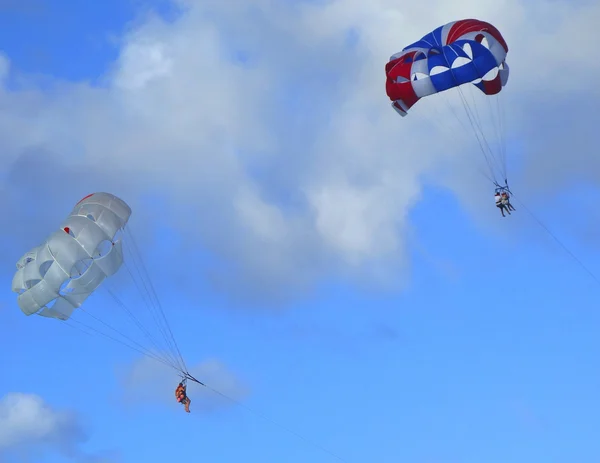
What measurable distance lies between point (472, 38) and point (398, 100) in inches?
201

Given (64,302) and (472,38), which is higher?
(472,38)

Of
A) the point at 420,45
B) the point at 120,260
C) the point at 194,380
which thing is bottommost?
the point at 194,380

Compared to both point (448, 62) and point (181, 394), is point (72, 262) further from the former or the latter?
point (448, 62)

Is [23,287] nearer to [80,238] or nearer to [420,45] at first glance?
[80,238]

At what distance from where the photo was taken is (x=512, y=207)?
65688 mm

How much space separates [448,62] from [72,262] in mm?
19576

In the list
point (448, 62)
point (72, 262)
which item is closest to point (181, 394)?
point (72, 262)

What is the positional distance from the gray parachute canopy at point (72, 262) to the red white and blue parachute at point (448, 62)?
587 inches

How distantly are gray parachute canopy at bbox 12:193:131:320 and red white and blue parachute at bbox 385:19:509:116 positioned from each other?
587 inches

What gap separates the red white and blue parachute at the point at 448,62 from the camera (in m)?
64.5

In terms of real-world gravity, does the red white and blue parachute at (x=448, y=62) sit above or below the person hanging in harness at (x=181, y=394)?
above

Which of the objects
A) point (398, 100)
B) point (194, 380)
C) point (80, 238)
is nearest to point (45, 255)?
point (80, 238)

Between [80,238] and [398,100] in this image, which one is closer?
[80,238]

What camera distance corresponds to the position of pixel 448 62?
64562 millimetres
